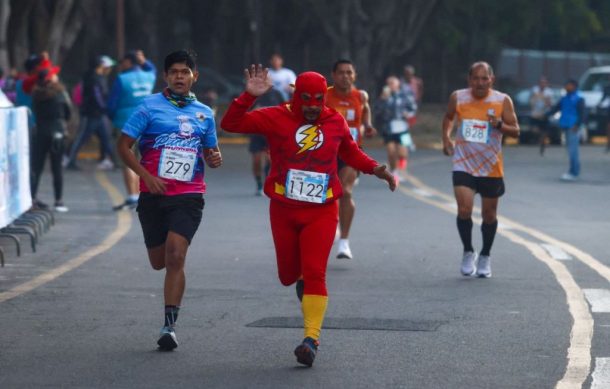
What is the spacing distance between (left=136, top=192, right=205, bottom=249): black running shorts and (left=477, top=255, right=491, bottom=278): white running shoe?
388cm

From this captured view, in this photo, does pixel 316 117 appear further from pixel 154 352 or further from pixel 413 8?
pixel 413 8

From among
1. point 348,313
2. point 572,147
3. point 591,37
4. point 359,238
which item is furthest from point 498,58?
point 348,313

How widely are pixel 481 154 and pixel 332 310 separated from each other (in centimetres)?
279

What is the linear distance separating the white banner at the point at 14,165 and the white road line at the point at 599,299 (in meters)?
5.08

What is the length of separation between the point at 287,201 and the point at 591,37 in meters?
50.2

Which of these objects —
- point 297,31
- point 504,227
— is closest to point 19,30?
point 504,227

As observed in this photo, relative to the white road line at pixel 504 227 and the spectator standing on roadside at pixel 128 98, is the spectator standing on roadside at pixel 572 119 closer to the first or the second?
the white road line at pixel 504 227

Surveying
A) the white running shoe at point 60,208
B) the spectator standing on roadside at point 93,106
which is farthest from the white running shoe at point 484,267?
the spectator standing on roadside at point 93,106

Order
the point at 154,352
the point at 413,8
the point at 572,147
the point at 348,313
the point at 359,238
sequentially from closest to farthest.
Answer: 1. the point at 154,352
2. the point at 348,313
3. the point at 359,238
4. the point at 572,147
5. the point at 413,8

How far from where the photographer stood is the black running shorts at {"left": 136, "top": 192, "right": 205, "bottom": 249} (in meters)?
8.83

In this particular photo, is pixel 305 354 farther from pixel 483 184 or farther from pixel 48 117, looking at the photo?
pixel 48 117

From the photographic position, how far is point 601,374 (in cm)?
779

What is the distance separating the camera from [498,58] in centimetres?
5266

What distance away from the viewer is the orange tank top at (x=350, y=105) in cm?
1377
